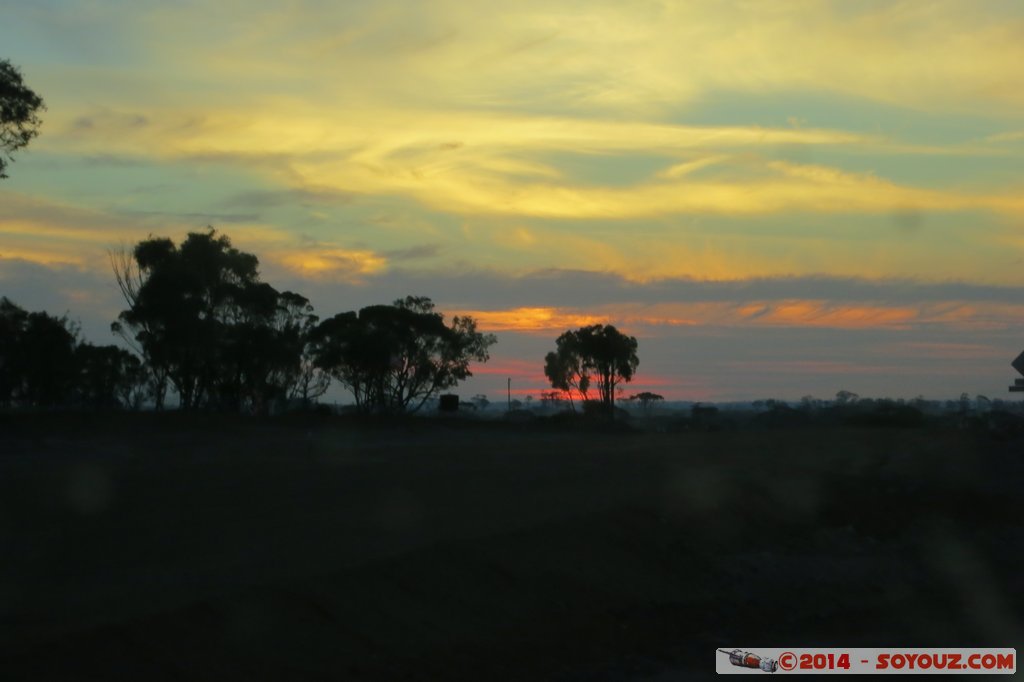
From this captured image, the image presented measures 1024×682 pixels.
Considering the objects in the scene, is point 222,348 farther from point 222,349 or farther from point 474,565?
point 474,565

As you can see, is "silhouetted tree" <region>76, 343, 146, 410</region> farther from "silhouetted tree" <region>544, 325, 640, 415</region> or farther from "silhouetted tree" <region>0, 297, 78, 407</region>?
"silhouetted tree" <region>544, 325, 640, 415</region>

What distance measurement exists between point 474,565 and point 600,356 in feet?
235

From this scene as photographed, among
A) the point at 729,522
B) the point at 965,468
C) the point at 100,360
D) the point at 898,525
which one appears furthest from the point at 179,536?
the point at 100,360

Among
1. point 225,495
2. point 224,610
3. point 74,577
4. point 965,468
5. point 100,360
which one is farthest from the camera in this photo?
point 100,360

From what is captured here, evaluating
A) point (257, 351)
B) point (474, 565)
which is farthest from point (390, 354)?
point (474, 565)

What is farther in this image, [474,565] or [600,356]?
[600,356]

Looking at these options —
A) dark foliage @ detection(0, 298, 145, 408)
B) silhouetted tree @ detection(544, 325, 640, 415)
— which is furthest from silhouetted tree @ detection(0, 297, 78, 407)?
silhouetted tree @ detection(544, 325, 640, 415)

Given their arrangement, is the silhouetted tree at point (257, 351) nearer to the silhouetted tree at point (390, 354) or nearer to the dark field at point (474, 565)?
the silhouetted tree at point (390, 354)

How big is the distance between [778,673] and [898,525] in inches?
507

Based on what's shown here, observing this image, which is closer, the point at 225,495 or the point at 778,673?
the point at 778,673

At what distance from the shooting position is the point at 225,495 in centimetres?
2030

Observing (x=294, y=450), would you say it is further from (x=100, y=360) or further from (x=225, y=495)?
(x=100, y=360)

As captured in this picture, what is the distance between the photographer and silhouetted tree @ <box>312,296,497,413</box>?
76375 mm

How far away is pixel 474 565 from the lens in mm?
15602
